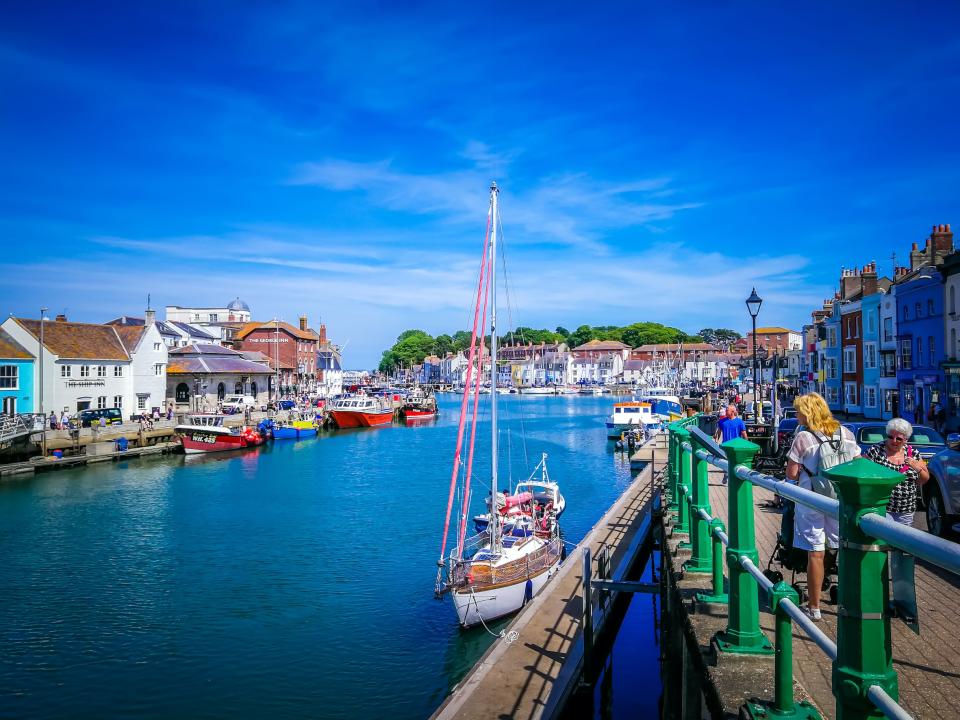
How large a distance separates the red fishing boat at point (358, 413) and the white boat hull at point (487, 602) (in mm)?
64119

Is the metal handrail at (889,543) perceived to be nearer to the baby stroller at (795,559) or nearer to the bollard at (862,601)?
the bollard at (862,601)

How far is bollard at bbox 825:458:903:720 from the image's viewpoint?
8.23ft

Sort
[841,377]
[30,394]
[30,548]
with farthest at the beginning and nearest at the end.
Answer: [841,377] → [30,394] → [30,548]

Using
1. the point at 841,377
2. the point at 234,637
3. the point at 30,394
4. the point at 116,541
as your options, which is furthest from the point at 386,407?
the point at 234,637

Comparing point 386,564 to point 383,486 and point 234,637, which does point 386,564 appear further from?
point 383,486

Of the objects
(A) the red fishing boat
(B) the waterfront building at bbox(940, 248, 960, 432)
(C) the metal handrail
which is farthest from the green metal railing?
(A) the red fishing boat

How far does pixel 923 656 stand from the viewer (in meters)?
4.86

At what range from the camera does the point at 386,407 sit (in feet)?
297

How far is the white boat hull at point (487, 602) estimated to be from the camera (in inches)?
696

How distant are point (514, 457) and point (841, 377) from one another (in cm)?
2665

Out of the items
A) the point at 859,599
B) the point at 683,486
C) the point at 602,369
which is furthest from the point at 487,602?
the point at 602,369

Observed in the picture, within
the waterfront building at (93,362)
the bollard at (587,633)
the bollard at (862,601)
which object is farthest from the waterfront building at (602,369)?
the bollard at (862,601)

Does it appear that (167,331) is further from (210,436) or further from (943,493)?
(943,493)

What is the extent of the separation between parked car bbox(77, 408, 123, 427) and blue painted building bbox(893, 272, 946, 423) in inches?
2187
